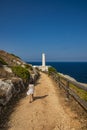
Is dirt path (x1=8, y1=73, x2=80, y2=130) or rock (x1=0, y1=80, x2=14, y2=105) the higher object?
rock (x1=0, y1=80, x2=14, y2=105)

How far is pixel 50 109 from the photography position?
35.8 ft

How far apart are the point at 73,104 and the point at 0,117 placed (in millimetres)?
4603

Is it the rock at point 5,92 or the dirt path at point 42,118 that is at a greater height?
the rock at point 5,92

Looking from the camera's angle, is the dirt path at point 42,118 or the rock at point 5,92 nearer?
the dirt path at point 42,118

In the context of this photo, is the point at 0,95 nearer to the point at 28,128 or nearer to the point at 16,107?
the point at 16,107

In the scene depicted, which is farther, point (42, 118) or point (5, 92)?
point (5, 92)

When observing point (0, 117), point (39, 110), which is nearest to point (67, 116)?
point (39, 110)

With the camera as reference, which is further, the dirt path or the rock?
the rock

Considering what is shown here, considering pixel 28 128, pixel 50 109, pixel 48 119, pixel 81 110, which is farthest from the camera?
pixel 50 109

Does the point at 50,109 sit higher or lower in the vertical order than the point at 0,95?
lower

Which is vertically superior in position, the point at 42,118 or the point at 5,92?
the point at 5,92

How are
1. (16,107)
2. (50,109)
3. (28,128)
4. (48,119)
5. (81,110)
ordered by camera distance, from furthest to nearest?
(16,107) < (50,109) < (81,110) < (48,119) < (28,128)

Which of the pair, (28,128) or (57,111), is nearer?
(28,128)

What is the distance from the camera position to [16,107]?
1195 cm
